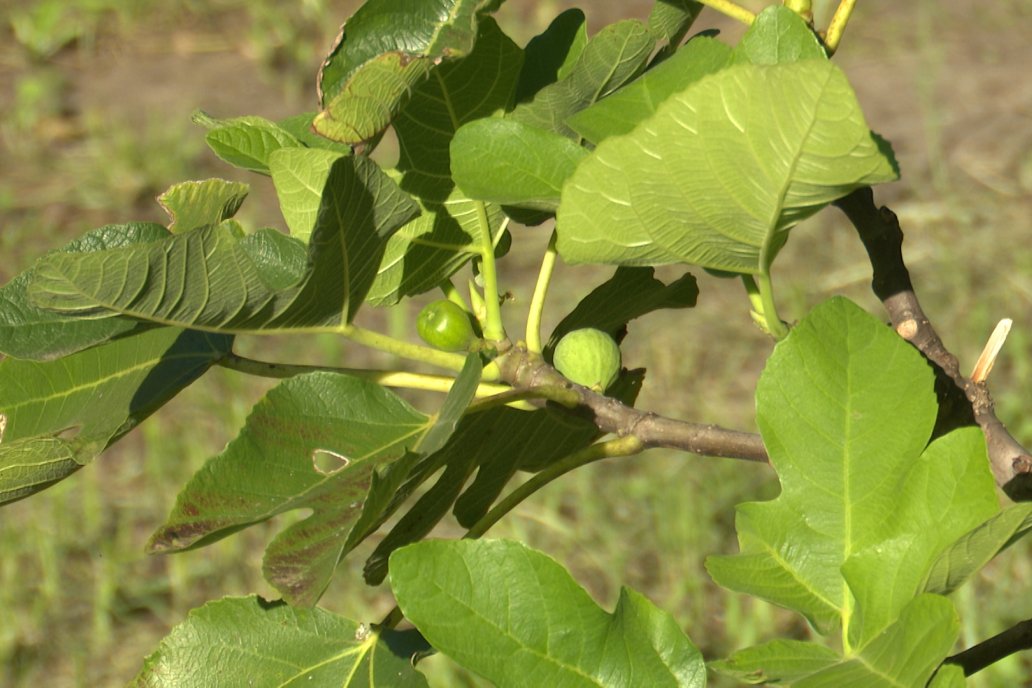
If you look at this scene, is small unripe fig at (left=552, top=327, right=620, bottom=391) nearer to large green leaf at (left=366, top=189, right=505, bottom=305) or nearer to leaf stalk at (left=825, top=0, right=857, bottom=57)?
large green leaf at (left=366, top=189, right=505, bottom=305)

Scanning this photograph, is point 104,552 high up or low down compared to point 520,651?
down

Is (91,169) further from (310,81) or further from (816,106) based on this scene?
(816,106)

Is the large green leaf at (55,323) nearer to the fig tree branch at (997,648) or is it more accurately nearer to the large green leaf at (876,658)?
the large green leaf at (876,658)

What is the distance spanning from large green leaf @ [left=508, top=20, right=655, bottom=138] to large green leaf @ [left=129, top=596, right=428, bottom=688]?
33 cm

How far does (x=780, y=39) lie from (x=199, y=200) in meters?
0.34

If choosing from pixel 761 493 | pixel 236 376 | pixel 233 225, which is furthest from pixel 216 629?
pixel 236 376

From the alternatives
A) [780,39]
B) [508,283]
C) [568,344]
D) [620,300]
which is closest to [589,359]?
[568,344]

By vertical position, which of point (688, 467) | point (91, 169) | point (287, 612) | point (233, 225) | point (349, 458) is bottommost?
point (688, 467)

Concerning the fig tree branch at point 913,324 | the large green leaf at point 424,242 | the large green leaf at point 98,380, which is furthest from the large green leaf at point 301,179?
the fig tree branch at point 913,324

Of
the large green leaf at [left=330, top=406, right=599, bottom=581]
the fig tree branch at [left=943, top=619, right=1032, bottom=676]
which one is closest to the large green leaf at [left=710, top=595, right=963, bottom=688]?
the fig tree branch at [left=943, top=619, right=1032, bottom=676]

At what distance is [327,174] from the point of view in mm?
665

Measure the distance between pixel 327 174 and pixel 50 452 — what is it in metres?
0.24

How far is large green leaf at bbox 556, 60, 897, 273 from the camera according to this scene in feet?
1.80

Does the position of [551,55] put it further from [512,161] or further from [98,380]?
[98,380]
